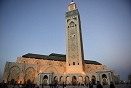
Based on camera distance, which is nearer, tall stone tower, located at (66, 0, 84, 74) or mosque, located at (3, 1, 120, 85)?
mosque, located at (3, 1, 120, 85)

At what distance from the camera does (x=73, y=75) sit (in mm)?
26422

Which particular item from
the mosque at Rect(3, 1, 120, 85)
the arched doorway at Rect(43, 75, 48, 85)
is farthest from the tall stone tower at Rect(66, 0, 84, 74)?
the arched doorway at Rect(43, 75, 48, 85)

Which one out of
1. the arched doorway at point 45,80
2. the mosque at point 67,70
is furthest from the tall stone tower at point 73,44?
the arched doorway at point 45,80

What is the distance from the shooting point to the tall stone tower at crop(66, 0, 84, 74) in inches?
1120

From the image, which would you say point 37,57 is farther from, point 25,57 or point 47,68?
point 47,68

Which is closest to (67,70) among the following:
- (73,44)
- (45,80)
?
(45,80)

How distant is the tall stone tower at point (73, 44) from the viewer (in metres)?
28.4

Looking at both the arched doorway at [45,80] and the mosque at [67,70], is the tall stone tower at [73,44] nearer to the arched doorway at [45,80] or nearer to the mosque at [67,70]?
the mosque at [67,70]

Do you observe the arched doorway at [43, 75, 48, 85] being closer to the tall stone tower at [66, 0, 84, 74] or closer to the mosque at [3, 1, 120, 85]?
the mosque at [3, 1, 120, 85]

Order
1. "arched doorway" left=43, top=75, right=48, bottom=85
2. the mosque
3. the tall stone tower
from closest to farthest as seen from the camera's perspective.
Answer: the mosque
"arched doorway" left=43, top=75, right=48, bottom=85
the tall stone tower

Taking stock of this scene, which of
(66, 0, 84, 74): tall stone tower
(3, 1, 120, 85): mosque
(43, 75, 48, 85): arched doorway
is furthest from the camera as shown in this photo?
(66, 0, 84, 74): tall stone tower

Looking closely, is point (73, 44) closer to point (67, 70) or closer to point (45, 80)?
point (67, 70)

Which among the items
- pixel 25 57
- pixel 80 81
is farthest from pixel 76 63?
pixel 25 57

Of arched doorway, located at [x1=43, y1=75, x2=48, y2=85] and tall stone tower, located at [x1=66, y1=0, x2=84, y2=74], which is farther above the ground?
tall stone tower, located at [x1=66, y1=0, x2=84, y2=74]
